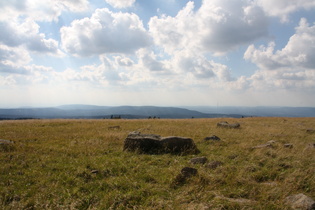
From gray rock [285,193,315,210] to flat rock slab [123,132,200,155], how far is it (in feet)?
21.3

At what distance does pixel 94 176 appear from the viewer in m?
8.34

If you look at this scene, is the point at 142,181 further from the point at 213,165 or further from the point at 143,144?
the point at 143,144

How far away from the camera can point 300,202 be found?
596 cm

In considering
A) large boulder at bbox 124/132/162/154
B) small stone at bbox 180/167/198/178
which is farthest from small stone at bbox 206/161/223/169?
large boulder at bbox 124/132/162/154

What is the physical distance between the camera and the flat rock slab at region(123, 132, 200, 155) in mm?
12655

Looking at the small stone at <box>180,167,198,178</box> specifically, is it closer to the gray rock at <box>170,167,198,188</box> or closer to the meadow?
the gray rock at <box>170,167,198,188</box>

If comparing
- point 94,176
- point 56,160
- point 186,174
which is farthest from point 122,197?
point 56,160

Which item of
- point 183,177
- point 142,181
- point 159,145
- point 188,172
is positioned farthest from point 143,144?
point 183,177

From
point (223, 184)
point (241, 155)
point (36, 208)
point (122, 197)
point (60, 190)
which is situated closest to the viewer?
point (36, 208)

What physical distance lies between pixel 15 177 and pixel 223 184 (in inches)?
352

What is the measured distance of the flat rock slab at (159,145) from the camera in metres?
12.7

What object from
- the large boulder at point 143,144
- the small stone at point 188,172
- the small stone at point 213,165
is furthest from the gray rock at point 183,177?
the large boulder at point 143,144

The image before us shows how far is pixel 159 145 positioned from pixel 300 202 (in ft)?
27.1

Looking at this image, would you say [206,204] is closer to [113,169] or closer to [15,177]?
[113,169]
